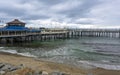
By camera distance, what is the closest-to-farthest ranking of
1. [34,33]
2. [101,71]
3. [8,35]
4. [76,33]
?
[101,71] < [8,35] < [34,33] < [76,33]

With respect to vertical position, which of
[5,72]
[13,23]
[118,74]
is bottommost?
[118,74]

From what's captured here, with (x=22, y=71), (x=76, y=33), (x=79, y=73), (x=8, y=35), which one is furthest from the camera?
(x=76, y=33)

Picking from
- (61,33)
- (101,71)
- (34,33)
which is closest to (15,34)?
(34,33)

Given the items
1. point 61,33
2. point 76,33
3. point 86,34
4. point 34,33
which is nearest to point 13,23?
point 34,33

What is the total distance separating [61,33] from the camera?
2975 inches

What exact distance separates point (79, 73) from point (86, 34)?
263 feet

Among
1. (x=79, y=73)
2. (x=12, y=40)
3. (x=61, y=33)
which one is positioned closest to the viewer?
(x=79, y=73)

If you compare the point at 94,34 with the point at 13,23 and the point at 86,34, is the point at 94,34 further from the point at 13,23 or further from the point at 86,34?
the point at 13,23

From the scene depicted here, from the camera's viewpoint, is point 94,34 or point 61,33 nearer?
point 61,33

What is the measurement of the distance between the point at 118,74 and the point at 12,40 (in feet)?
115

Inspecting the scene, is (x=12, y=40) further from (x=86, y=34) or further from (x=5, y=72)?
(x=86, y=34)

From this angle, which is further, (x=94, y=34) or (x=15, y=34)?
(x=94, y=34)

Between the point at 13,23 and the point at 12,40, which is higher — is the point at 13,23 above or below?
above

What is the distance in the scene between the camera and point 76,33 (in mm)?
92500
